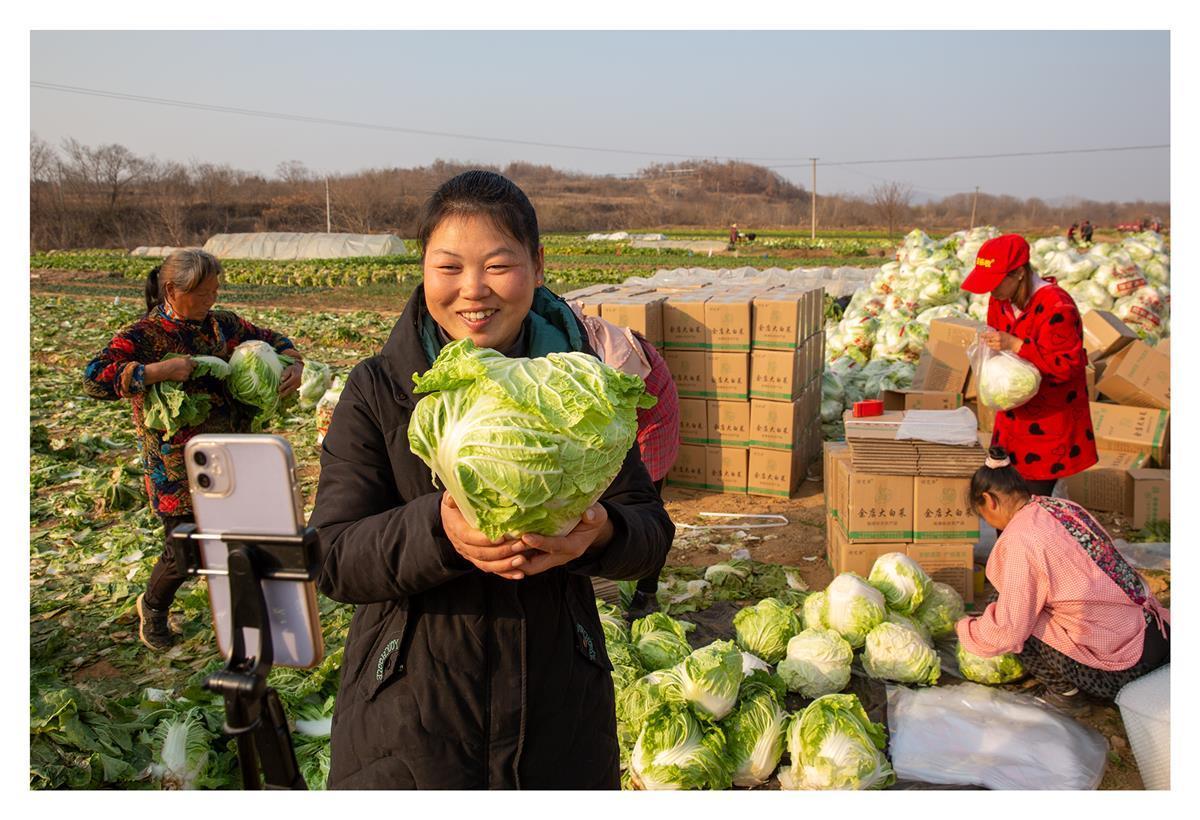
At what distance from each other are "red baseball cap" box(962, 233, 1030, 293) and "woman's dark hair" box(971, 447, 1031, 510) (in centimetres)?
168

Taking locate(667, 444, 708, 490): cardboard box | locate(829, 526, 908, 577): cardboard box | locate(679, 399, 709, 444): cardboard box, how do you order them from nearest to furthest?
locate(829, 526, 908, 577): cardboard box < locate(679, 399, 709, 444): cardboard box < locate(667, 444, 708, 490): cardboard box

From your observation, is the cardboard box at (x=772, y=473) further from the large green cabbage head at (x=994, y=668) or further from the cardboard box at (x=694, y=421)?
the large green cabbage head at (x=994, y=668)

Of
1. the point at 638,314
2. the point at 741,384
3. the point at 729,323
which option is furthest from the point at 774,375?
the point at 638,314

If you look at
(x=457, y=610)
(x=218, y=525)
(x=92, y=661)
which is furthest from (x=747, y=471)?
(x=218, y=525)

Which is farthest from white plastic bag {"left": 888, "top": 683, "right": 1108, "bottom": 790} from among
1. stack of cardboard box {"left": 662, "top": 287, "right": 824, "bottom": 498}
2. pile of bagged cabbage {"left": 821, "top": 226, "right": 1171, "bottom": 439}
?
pile of bagged cabbage {"left": 821, "top": 226, "right": 1171, "bottom": 439}

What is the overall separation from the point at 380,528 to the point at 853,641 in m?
3.85

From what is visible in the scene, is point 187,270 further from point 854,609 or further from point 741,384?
point 741,384

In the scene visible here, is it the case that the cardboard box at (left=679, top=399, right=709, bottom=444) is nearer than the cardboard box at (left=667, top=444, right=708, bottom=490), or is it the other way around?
the cardboard box at (left=679, top=399, right=709, bottom=444)

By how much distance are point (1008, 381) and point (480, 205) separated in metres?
4.97

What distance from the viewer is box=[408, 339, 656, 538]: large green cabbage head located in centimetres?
175

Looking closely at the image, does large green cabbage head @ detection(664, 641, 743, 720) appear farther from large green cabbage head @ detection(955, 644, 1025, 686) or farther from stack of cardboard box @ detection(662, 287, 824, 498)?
stack of cardboard box @ detection(662, 287, 824, 498)

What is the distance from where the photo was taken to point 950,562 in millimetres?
5969

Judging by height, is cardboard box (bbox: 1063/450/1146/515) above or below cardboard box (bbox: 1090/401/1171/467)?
below

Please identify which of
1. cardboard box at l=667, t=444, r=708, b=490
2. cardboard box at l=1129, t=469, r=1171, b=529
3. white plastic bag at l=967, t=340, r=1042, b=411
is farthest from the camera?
cardboard box at l=667, t=444, r=708, b=490
